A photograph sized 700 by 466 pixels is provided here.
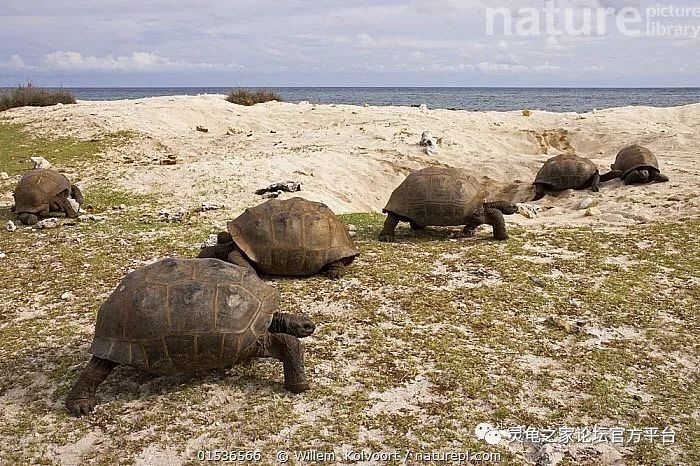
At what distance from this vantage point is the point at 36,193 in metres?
9.59

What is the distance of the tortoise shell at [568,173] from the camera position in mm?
12789

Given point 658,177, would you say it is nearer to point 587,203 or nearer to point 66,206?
A: point 587,203

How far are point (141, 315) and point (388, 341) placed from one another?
2.17 m

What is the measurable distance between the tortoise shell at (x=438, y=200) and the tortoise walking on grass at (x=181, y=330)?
14.5 feet

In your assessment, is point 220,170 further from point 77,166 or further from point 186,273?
point 186,273

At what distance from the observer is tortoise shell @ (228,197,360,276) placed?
6855 mm

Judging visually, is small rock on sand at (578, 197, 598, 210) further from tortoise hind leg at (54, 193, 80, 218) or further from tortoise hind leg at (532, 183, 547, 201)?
tortoise hind leg at (54, 193, 80, 218)

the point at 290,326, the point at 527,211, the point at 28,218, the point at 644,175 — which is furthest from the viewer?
the point at 644,175

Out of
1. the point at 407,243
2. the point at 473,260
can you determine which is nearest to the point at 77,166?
the point at 407,243

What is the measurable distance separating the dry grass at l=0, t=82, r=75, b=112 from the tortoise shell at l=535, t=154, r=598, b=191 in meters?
20.7

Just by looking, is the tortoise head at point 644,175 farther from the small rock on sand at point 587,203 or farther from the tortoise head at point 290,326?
the tortoise head at point 290,326

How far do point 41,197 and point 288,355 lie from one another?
6875mm

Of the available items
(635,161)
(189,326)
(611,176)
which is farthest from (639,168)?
(189,326)

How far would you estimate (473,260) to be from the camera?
7.63 metres
